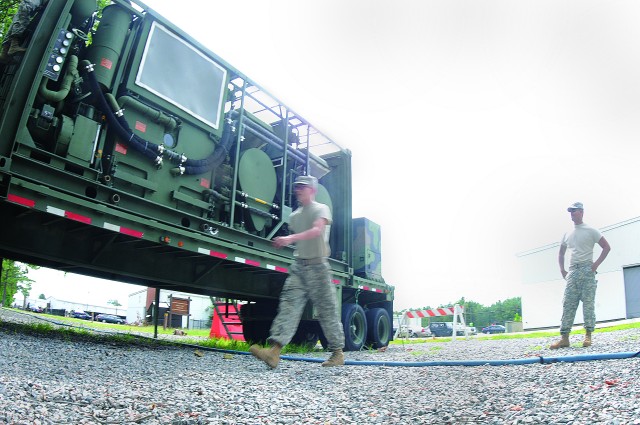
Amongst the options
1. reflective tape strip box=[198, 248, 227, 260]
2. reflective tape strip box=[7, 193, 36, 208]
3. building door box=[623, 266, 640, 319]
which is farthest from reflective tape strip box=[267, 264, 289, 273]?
building door box=[623, 266, 640, 319]

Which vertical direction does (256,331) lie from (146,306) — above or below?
below

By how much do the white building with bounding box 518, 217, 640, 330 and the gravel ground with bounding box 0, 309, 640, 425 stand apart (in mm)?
21531

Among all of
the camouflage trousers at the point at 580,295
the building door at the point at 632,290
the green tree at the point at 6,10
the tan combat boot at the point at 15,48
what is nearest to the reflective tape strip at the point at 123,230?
the tan combat boot at the point at 15,48

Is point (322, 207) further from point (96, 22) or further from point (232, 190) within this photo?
point (96, 22)

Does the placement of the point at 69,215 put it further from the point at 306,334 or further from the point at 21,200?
the point at 306,334

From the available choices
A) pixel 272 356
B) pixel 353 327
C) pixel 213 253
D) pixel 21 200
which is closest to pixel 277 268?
pixel 213 253

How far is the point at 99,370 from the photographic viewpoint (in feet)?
13.3

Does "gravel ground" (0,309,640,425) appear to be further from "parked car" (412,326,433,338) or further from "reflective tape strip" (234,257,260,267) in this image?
"parked car" (412,326,433,338)

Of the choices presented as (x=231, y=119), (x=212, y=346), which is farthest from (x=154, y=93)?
(x=212, y=346)

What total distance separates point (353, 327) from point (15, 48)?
7354 mm

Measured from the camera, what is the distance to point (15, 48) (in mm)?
5152

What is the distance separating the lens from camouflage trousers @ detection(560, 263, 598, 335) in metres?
6.38

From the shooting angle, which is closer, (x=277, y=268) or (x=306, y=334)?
(x=277, y=268)

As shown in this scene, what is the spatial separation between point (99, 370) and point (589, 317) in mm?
6093
